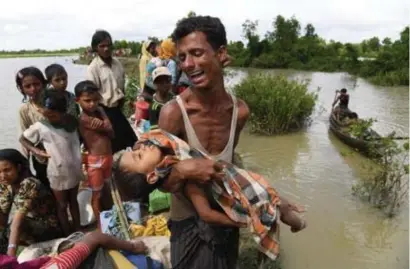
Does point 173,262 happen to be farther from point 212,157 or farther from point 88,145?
point 88,145

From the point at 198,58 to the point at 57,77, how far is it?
243cm

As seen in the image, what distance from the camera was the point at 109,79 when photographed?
4.04 metres

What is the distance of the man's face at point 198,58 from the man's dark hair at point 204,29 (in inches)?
0.6

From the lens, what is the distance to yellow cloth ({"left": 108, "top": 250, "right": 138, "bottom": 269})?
1.87 metres

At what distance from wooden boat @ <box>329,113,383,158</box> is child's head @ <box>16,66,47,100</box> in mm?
6360

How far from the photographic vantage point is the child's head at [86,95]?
333cm

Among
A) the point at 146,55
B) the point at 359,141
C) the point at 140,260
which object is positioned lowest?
the point at 359,141

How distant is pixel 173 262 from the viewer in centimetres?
153

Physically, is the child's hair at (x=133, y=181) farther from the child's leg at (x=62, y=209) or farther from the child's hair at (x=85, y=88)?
the child's hair at (x=85, y=88)

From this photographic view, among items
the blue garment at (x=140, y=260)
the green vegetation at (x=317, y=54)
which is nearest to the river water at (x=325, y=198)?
the blue garment at (x=140, y=260)

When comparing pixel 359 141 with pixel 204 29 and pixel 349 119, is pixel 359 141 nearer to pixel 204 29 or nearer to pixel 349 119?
pixel 349 119

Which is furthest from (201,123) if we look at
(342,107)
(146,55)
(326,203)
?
(342,107)

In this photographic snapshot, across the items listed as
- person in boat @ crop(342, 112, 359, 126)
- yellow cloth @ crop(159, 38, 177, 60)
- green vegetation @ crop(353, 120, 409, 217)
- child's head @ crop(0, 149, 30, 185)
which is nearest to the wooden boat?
person in boat @ crop(342, 112, 359, 126)

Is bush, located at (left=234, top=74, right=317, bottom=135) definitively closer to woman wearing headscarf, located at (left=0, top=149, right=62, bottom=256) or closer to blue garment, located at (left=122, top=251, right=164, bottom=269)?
woman wearing headscarf, located at (left=0, top=149, right=62, bottom=256)
